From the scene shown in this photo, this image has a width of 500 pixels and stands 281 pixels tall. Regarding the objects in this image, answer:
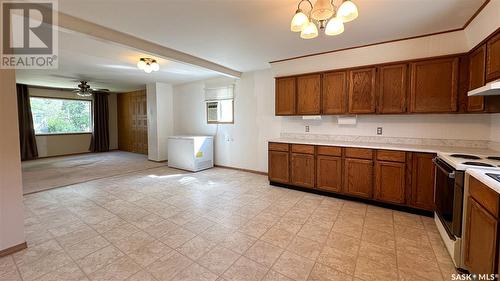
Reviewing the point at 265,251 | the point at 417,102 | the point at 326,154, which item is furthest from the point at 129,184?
the point at 417,102

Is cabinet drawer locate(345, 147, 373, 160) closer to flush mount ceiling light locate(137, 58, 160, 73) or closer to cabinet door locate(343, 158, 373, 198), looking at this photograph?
cabinet door locate(343, 158, 373, 198)

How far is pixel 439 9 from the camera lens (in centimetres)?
236

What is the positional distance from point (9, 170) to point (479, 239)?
4.11 meters

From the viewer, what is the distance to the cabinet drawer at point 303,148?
3779 mm

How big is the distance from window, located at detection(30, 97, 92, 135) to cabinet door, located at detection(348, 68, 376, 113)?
31.3 ft

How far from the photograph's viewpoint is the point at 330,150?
141 inches

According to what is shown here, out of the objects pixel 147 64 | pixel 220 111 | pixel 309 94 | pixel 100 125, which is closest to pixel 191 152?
pixel 220 111

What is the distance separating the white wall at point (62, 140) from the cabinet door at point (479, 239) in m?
10.6

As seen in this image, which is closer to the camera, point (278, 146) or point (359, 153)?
point (359, 153)

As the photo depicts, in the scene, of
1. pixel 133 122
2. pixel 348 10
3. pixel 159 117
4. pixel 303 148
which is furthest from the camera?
pixel 133 122

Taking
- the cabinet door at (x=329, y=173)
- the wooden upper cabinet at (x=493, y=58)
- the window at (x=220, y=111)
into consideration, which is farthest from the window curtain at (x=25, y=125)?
the wooden upper cabinet at (x=493, y=58)

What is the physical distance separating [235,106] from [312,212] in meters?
3.40

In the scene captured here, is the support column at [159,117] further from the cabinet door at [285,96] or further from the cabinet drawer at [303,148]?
the cabinet drawer at [303,148]

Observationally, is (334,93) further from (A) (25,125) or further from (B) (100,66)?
(A) (25,125)
